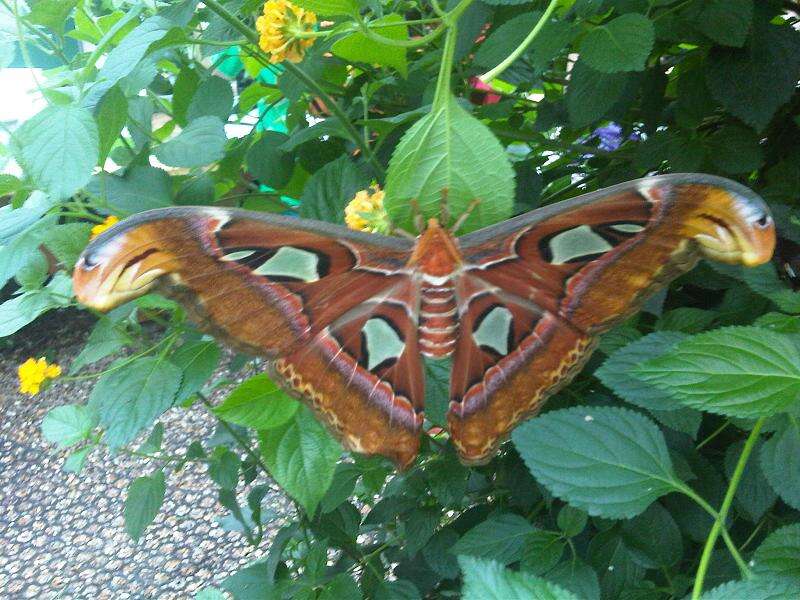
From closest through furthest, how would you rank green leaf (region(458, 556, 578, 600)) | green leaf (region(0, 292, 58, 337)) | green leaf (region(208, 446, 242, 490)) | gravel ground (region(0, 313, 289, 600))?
green leaf (region(458, 556, 578, 600))
green leaf (region(0, 292, 58, 337))
green leaf (region(208, 446, 242, 490))
gravel ground (region(0, 313, 289, 600))

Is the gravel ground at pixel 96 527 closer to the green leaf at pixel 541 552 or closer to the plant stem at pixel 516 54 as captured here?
the green leaf at pixel 541 552

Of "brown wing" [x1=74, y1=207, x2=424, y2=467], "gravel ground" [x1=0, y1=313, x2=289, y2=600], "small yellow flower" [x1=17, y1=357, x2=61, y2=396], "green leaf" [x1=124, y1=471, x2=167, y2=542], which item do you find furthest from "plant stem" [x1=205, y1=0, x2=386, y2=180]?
"gravel ground" [x1=0, y1=313, x2=289, y2=600]

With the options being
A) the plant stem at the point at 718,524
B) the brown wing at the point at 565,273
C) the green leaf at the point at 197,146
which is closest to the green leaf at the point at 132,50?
the green leaf at the point at 197,146

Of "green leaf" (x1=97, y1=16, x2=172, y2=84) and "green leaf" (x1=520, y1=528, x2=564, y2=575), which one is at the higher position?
"green leaf" (x1=97, y1=16, x2=172, y2=84)

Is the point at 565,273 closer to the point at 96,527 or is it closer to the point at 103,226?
the point at 103,226

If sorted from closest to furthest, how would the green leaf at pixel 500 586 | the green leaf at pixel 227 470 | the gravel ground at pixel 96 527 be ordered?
the green leaf at pixel 500 586
the green leaf at pixel 227 470
the gravel ground at pixel 96 527

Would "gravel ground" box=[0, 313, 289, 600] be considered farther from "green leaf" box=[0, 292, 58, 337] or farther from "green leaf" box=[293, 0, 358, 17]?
"green leaf" box=[293, 0, 358, 17]

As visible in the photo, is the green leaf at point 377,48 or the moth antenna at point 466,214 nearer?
the moth antenna at point 466,214
